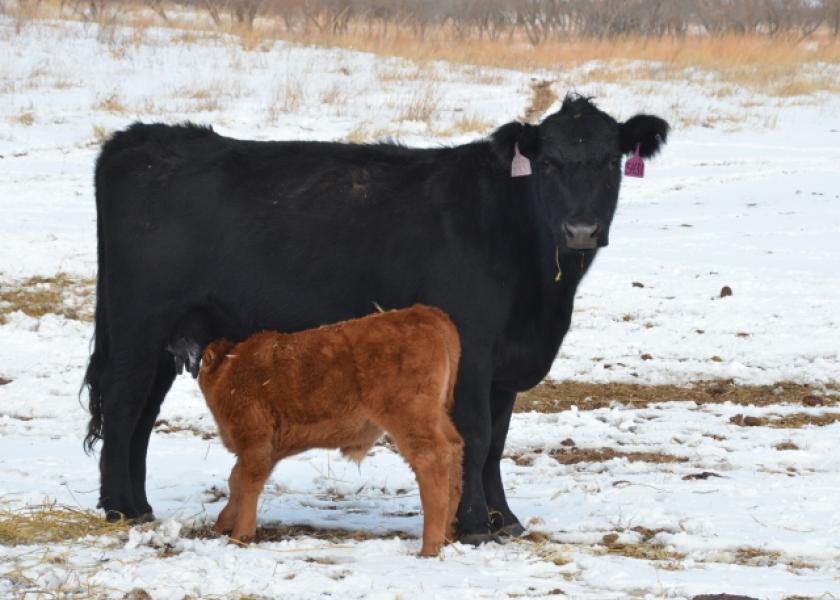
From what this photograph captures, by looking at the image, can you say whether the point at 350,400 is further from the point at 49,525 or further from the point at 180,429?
the point at 180,429

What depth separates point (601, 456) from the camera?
23.2 ft

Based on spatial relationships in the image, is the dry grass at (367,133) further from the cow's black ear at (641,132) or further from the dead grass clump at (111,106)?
the cow's black ear at (641,132)

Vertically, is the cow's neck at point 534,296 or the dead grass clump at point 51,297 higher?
the cow's neck at point 534,296

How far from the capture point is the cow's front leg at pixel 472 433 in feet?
18.2

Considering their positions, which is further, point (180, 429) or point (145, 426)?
point (180, 429)

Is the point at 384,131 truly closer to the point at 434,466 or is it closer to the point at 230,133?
the point at 230,133

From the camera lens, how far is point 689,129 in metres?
21.0

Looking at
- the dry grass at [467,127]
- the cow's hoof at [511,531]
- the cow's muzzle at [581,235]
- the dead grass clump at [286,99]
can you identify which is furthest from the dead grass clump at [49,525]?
the dead grass clump at [286,99]

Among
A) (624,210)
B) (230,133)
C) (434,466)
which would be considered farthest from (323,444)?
(230,133)

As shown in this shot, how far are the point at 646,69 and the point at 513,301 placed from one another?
75.8ft

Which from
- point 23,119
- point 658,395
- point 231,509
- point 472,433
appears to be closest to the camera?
point 231,509

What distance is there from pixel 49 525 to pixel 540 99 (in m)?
15.7

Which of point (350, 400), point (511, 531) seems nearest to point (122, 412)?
point (350, 400)

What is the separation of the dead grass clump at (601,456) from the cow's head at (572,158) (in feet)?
5.53
